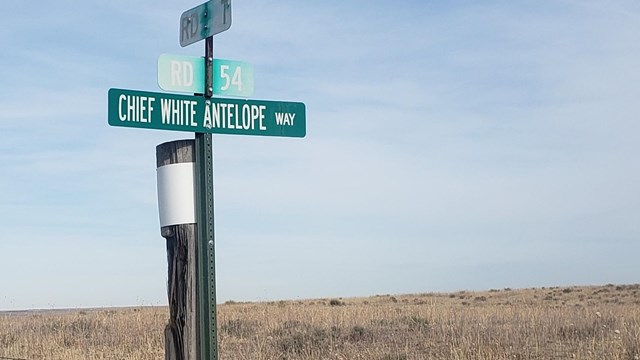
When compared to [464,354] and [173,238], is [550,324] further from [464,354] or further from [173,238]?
[173,238]

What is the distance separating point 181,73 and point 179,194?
78 cm

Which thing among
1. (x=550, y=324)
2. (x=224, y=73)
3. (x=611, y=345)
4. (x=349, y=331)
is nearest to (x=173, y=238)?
(x=224, y=73)

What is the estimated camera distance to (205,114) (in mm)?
5180

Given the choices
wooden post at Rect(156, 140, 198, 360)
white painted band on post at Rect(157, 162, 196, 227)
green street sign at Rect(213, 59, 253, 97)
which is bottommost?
wooden post at Rect(156, 140, 198, 360)

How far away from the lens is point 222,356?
1212 centimetres

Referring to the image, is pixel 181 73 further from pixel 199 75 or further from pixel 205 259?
pixel 205 259

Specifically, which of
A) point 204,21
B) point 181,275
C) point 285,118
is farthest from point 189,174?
point 204,21

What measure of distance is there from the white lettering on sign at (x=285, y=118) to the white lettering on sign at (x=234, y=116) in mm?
105

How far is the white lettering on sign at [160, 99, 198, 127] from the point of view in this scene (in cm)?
506

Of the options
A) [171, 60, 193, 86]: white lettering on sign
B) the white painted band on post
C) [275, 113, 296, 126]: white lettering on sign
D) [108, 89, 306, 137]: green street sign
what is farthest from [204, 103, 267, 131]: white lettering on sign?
the white painted band on post

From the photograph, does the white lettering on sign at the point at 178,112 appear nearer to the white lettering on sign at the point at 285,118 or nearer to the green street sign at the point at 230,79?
the green street sign at the point at 230,79

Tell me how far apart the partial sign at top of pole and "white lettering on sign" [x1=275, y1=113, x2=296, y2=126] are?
27.0 inches

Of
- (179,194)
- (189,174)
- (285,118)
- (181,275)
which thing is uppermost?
(285,118)

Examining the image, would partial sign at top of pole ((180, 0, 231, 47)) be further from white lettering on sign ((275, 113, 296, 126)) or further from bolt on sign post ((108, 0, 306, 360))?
white lettering on sign ((275, 113, 296, 126))
